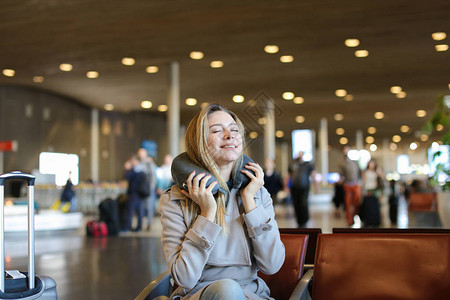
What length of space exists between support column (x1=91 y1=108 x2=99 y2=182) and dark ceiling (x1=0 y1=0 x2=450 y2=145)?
2.78 metres

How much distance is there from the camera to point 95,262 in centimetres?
676

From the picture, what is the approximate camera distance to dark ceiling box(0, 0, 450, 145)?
884 centimetres

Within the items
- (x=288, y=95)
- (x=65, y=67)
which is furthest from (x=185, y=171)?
(x=288, y=95)

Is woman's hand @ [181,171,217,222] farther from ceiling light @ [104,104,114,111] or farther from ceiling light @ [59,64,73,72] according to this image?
ceiling light @ [104,104,114,111]

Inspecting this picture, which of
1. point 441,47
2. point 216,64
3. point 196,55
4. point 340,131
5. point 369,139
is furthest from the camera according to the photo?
point 369,139

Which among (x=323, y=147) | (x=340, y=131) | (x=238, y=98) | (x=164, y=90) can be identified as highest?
(x=164, y=90)

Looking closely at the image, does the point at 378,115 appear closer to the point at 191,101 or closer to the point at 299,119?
the point at 299,119

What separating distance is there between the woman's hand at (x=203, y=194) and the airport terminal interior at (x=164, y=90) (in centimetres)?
53

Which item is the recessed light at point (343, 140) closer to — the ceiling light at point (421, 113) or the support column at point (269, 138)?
the ceiling light at point (421, 113)

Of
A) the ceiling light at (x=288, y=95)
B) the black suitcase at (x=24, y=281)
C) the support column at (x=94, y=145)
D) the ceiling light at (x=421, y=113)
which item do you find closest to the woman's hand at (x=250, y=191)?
the black suitcase at (x=24, y=281)

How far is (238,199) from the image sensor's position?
220 cm

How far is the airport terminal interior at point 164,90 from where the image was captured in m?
7.59

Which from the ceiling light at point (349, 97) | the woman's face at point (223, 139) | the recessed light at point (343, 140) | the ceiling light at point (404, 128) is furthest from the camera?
the recessed light at point (343, 140)

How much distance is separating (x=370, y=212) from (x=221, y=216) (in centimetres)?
862
